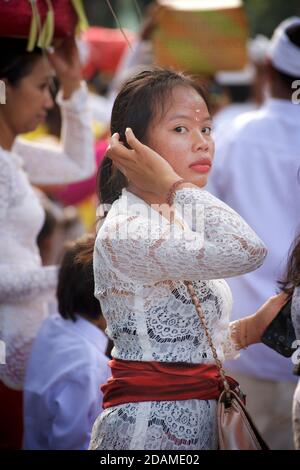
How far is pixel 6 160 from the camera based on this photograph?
3.02 metres

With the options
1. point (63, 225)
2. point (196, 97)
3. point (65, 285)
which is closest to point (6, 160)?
point (65, 285)

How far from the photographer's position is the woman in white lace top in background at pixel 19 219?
119 inches

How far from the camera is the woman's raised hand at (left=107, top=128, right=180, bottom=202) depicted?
1993 millimetres

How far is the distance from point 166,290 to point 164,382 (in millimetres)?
224

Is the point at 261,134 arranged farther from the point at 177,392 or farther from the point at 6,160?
the point at 177,392

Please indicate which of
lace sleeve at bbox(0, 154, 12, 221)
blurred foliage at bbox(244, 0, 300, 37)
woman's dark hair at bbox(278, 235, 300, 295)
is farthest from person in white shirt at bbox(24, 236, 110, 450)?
blurred foliage at bbox(244, 0, 300, 37)

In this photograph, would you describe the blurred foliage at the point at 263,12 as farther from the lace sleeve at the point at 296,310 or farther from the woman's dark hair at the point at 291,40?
the lace sleeve at the point at 296,310

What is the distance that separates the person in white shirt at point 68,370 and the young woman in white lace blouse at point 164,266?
681 millimetres

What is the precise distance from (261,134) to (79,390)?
129 cm

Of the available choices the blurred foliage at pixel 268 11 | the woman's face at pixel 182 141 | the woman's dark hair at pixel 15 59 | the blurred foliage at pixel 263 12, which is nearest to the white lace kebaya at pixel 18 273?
the woman's dark hair at pixel 15 59

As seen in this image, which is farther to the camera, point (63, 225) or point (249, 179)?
point (63, 225)

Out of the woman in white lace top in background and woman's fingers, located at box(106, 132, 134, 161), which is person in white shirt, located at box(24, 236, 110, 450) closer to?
the woman in white lace top in background

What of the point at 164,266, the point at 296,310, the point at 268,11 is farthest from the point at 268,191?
the point at 268,11

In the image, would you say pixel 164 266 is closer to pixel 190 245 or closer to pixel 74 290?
pixel 190 245
